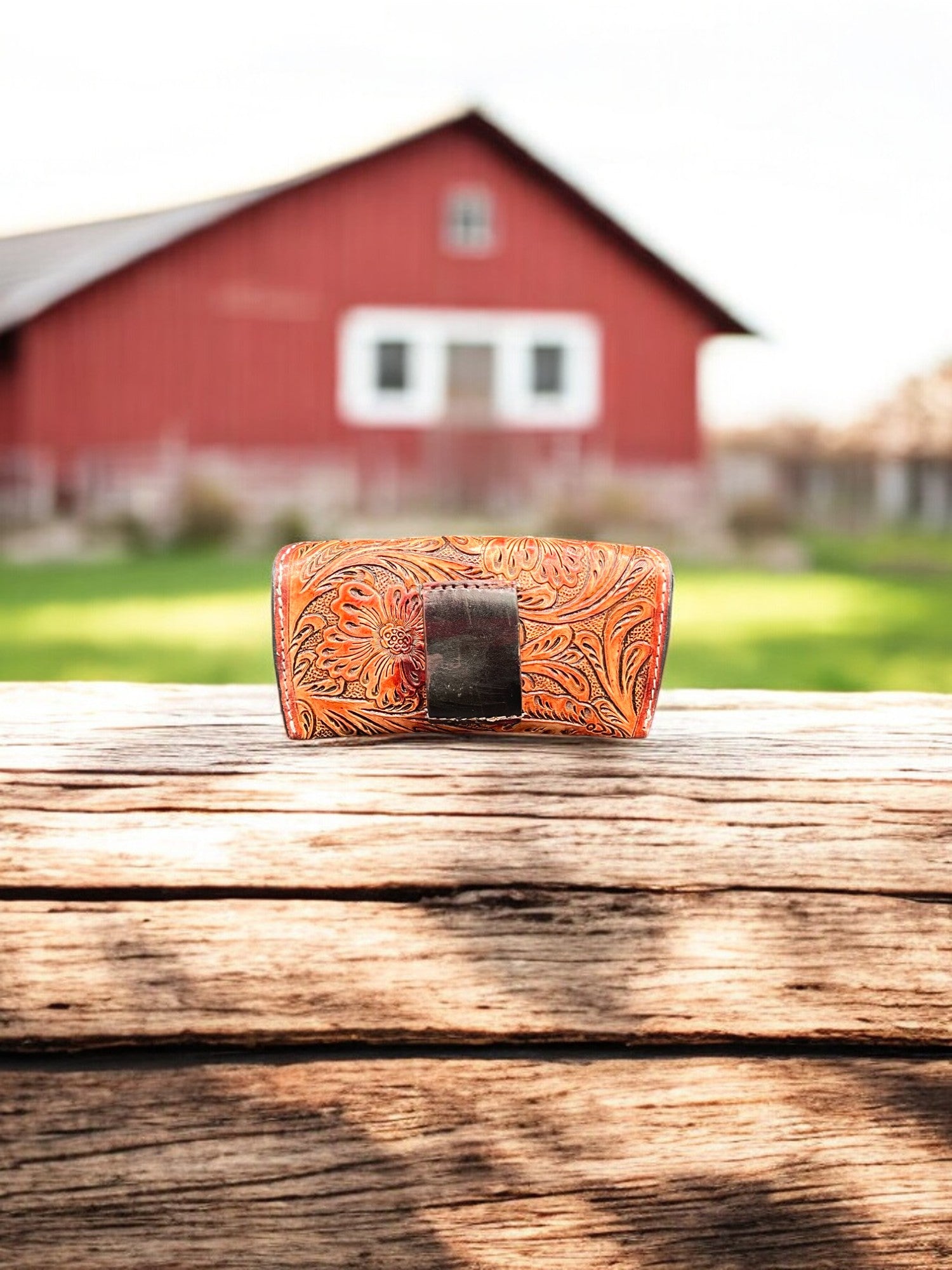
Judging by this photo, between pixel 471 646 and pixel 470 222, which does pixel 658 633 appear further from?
pixel 470 222

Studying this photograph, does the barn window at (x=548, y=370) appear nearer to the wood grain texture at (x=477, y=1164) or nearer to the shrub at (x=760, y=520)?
the shrub at (x=760, y=520)

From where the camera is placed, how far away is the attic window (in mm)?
19969

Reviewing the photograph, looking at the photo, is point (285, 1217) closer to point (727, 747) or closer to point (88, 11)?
point (727, 747)

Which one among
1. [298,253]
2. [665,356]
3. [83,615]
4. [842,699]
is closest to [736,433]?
[665,356]

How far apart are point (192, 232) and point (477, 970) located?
1834cm

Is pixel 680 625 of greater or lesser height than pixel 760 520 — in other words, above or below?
below

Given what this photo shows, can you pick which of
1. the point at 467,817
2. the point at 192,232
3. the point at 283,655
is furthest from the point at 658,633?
the point at 192,232

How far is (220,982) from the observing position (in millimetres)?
1851

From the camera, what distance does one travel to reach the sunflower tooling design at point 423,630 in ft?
6.73

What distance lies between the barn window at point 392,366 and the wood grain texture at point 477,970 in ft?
60.2

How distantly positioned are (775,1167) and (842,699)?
85cm

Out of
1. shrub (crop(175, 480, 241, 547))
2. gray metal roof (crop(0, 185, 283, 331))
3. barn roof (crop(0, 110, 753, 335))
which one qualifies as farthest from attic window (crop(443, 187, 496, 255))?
shrub (crop(175, 480, 241, 547))

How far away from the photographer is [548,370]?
2045 cm

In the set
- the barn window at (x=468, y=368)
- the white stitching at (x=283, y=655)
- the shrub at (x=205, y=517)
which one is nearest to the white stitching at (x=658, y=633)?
the white stitching at (x=283, y=655)
